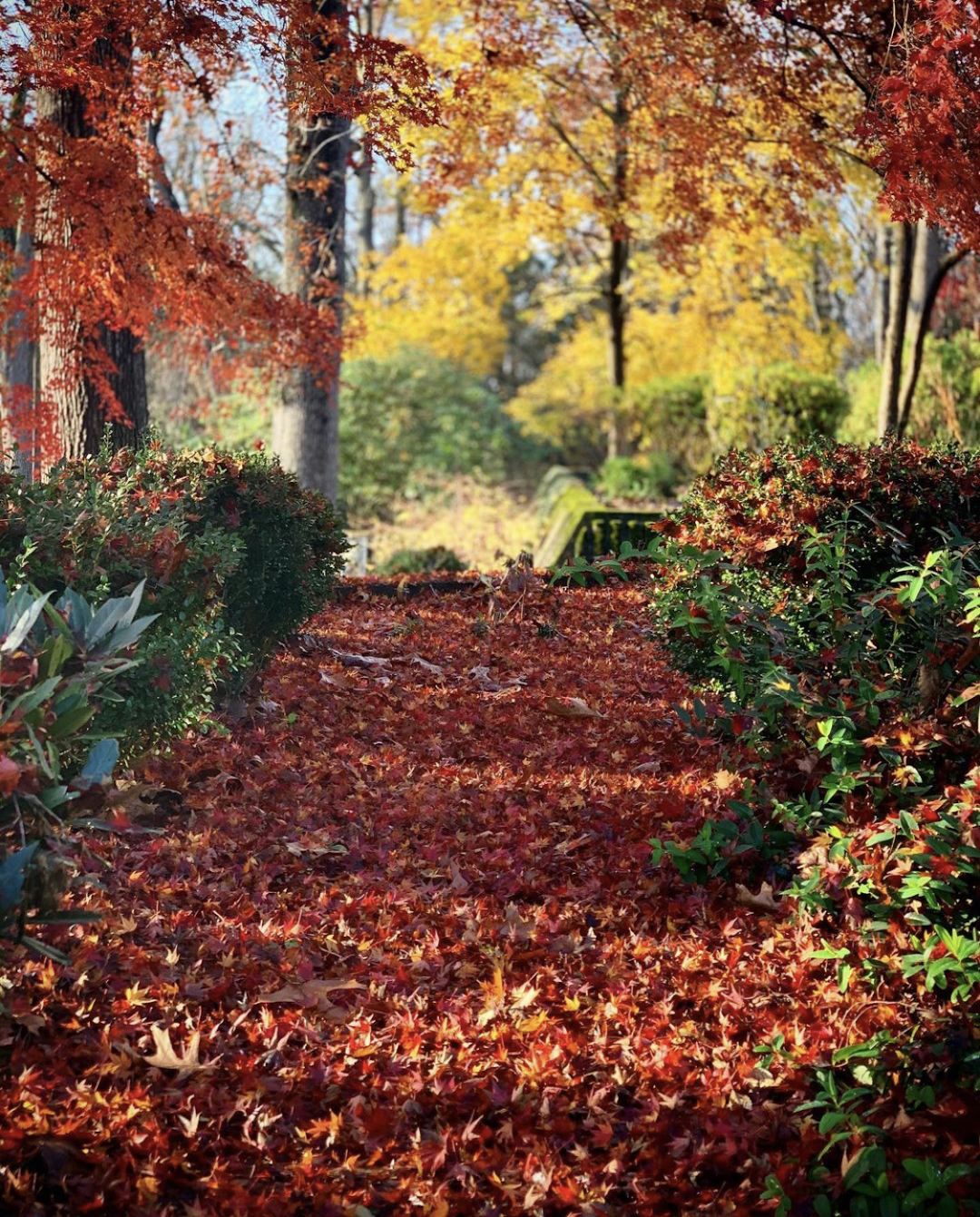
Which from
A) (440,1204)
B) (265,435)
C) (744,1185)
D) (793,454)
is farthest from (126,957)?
(265,435)

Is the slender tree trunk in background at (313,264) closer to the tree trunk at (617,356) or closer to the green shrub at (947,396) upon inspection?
the green shrub at (947,396)

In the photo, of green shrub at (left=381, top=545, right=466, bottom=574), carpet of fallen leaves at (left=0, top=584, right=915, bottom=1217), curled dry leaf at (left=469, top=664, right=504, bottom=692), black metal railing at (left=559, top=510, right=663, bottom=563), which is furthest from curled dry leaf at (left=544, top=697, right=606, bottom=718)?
green shrub at (left=381, top=545, right=466, bottom=574)

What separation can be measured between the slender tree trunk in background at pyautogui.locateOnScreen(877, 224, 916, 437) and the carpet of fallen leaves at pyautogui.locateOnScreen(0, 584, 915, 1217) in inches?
239

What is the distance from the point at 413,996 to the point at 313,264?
8.78m

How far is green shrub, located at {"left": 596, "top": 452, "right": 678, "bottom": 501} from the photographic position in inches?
622

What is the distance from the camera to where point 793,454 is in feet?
20.1

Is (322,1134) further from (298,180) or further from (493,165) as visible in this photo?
(493,165)

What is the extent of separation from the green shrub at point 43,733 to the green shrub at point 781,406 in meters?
13.4

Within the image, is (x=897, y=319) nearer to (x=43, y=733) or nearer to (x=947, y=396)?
(x=947, y=396)

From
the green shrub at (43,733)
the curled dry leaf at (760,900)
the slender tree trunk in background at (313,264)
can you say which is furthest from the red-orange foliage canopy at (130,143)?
the curled dry leaf at (760,900)

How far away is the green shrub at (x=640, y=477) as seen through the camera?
15.8 metres

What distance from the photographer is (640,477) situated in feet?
54.4

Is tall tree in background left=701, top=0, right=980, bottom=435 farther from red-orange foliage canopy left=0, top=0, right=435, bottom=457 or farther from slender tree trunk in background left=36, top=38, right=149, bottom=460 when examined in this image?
slender tree trunk in background left=36, top=38, right=149, bottom=460

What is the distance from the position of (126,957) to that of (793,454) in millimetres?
3957
